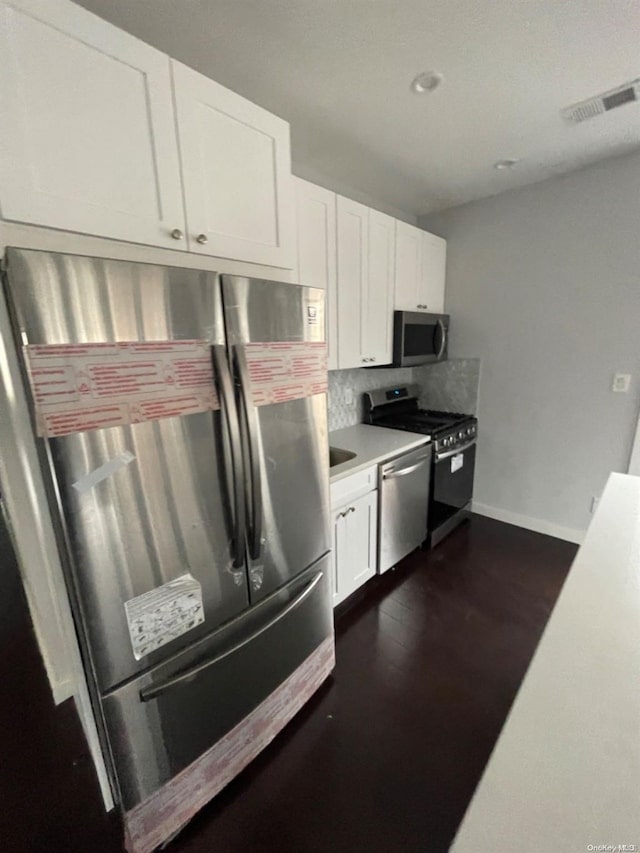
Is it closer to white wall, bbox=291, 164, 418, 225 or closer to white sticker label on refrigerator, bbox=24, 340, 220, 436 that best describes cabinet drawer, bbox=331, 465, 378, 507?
white sticker label on refrigerator, bbox=24, 340, 220, 436

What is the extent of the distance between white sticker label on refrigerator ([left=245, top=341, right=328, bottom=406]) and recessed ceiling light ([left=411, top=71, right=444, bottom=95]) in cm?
116

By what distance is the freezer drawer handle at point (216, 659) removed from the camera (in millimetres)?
1045

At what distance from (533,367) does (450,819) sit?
2.63 m

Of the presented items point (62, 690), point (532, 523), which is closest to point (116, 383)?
point (62, 690)

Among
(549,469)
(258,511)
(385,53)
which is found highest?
(385,53)

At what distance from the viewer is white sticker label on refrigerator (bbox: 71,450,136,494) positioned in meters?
0.86

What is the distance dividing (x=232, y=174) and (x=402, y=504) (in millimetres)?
1954

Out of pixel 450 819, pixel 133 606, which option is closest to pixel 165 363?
pixel 133 606

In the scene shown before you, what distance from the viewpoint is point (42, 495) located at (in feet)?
4.41

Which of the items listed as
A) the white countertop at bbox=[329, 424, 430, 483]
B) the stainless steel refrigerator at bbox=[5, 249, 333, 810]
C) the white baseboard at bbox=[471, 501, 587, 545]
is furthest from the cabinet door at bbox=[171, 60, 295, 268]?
the white baseboard at bbox=[471, 501, 587, 545]

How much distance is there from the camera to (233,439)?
1101 mm

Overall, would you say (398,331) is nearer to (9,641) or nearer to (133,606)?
(133,606)

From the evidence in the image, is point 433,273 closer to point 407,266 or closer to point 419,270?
point 419,270

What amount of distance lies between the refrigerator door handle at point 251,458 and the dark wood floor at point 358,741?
2.96ft
